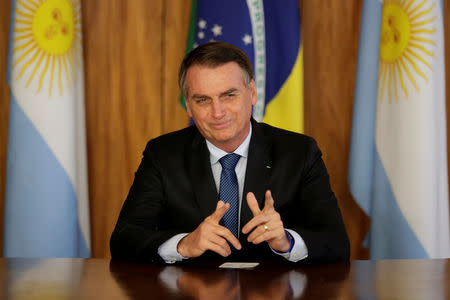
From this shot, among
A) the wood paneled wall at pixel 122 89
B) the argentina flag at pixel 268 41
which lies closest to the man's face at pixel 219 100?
the argentina flag at pixel 268 41

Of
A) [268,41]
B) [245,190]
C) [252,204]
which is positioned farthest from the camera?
[268,41]

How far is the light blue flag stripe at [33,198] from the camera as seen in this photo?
334cm

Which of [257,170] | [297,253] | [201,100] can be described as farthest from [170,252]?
[201,100]

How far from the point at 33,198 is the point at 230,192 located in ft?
5.59

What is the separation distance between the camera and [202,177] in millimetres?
2191

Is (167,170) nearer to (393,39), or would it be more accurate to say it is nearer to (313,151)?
(313,151)

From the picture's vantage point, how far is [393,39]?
10.7 feet

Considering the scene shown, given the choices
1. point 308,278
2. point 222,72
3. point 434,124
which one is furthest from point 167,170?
point 434,124

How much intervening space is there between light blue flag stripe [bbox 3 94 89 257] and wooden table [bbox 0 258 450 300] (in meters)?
1.66

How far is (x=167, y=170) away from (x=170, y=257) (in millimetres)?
551

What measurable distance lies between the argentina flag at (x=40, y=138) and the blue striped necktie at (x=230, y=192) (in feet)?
5.16

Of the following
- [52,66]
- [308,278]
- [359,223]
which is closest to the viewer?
[308,278]

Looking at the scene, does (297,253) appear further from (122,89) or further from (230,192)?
(122,89)

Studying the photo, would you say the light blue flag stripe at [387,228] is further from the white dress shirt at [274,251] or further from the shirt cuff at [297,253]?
the shirt cuff at [297,253]
